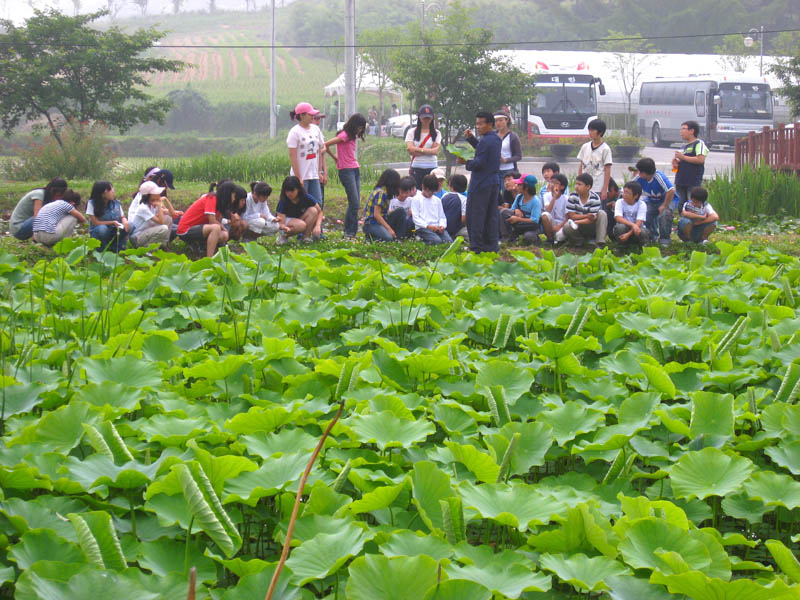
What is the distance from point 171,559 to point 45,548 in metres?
0.24

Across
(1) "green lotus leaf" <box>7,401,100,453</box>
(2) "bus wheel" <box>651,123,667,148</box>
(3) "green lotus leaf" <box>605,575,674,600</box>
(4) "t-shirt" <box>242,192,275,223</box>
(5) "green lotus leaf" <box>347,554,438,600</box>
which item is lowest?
(3) "green lotus leaf" <box>605,575,674,600</box>

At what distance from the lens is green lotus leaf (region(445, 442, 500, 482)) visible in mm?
2037

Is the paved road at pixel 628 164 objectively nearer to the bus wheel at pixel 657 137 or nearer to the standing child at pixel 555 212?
the bus wheel at pixel 657 137

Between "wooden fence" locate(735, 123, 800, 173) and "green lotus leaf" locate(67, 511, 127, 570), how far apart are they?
14.9 metres

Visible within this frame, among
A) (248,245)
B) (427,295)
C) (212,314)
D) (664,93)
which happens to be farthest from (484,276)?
(664,93)

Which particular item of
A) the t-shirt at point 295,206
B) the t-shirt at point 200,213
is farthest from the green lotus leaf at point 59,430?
the t-shirt at point 295,206

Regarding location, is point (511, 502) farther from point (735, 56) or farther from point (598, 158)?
point (735, 56)

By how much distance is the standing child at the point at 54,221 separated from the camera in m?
7.86

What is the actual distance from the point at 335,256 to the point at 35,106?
1714cm

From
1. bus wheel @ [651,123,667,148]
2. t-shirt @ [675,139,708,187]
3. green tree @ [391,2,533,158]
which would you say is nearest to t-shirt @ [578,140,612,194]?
t-shirt @ [675,139,708,187]

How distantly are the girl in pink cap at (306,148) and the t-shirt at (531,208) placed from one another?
6.92 ft

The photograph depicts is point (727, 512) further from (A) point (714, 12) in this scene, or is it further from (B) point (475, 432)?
(A) point (714, 12)

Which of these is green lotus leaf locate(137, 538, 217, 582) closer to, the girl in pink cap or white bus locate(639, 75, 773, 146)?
the girl in pink cap

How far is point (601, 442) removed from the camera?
7.63 feet
